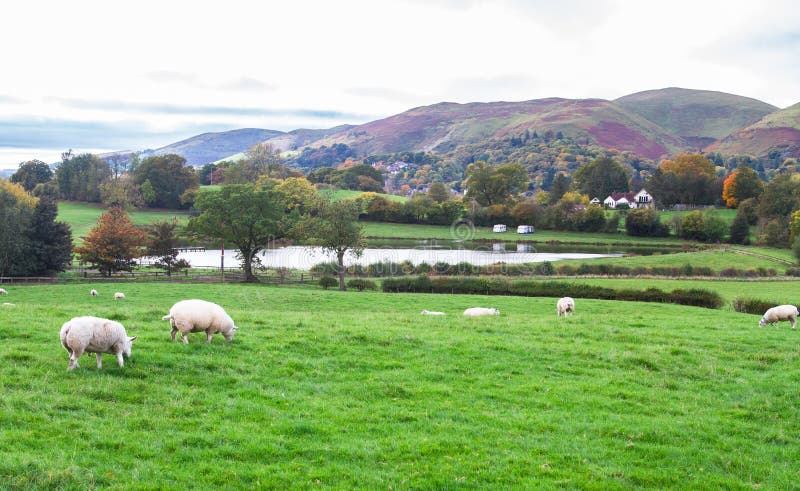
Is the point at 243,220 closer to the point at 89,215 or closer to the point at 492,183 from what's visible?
the point at 89,215

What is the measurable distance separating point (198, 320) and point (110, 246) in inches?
1899

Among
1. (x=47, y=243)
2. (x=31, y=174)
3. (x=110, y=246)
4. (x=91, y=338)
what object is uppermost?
(x=31, y=174)

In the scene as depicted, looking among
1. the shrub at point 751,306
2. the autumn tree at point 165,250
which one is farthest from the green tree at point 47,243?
the shrub at point 751,306

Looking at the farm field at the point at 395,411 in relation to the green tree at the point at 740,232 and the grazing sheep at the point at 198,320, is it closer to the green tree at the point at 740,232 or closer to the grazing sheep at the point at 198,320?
the grazing sheep at the point at 198,320

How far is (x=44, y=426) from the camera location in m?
8.74

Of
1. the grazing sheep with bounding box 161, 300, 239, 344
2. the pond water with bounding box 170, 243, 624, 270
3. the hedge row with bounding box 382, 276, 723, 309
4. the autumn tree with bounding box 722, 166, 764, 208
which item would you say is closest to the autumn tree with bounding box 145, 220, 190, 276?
the pond water with bounding box 170, 243, 624, 270

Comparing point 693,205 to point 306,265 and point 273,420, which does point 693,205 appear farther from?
point 273,420

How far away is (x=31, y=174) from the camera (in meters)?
143

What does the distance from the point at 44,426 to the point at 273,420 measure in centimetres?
334

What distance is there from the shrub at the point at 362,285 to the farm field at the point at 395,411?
29859 mm

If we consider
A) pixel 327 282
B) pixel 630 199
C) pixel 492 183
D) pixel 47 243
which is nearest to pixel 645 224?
pixel 492 183

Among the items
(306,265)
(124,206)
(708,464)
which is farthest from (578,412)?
(124,206)

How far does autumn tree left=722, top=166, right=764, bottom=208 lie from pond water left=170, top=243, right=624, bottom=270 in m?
53.8

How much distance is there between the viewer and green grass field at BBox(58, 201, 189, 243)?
105 metres
